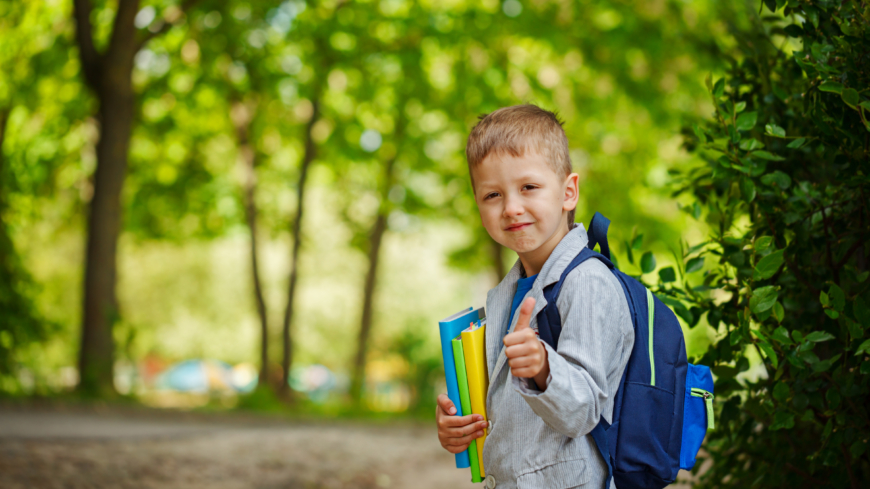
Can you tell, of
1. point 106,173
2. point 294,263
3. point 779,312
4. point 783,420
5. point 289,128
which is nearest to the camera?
point 779,312

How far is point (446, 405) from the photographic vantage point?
176cm

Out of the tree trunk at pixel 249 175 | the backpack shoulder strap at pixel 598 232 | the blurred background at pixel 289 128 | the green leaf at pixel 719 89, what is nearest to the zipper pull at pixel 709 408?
the backpack shoulder strap at pixel 598 232

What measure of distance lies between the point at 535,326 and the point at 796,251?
1.12 m

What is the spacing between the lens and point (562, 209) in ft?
5.65

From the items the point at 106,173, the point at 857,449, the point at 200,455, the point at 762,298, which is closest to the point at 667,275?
the point at 762,298

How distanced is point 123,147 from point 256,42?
2792mm

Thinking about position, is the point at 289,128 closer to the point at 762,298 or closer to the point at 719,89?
the point at 719,89

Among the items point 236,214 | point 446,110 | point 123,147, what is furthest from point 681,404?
point 236,214

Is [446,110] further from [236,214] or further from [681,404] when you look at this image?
[681,404]

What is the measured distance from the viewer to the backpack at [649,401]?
1549 mm

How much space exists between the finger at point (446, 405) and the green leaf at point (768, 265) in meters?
0.96

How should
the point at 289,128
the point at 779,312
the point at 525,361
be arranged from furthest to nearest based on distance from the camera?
the point at 289,128
the point at 779,312
the point at 525,361

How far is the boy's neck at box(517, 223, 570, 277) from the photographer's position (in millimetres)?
1738

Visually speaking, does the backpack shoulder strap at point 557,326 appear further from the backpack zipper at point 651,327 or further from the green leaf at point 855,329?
the green leaf at point 855,329
